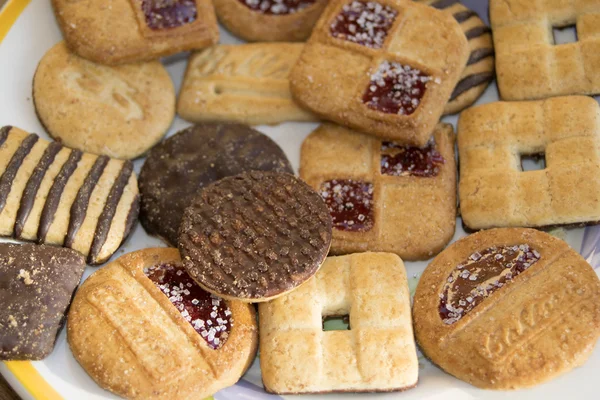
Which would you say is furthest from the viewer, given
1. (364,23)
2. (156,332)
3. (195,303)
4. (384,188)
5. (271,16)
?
(271,16)

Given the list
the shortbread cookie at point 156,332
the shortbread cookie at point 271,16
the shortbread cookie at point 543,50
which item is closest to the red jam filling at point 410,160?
the shortbread cookie at point 543,50

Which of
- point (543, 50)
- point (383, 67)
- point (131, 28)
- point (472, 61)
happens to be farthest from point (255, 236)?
point (543, 50)

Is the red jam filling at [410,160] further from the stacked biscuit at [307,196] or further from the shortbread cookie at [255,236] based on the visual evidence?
the shortbread cookie at [255,236]

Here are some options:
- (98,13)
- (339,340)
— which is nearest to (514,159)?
(339,340)

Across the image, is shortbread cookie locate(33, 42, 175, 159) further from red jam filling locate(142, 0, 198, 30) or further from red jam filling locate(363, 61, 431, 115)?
red jam filling locate(363, 61, 431, 115)

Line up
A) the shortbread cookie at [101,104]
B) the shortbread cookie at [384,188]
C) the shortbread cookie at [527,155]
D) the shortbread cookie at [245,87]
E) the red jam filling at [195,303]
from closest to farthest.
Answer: the red jam filling at [195,303]
the shortbread cookie at [527,155]
the shortbread cookie at [384,188]
the shortbread cookie at [101,104]
the shortbread cookie at [245,87]

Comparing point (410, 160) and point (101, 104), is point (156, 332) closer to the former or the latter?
point (101, 104)
